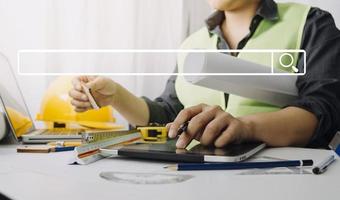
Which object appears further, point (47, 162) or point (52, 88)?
point (52, 88)

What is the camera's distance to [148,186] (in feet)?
0.88

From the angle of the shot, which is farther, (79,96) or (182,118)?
(79,96)

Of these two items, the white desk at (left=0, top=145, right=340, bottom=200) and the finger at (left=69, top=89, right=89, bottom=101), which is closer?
the white desk at (left=0, top=145, right=340, bottom=200)

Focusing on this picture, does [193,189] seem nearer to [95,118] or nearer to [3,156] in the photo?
[3,156]

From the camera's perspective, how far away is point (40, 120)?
862 mm

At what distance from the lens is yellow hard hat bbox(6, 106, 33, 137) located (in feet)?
1.89

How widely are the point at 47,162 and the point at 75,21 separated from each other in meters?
0.66

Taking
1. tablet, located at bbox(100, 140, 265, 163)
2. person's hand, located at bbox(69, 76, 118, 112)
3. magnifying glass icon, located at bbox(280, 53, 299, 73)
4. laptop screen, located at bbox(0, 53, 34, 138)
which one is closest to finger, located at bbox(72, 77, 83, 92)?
person's hand, located at bbox(69, 76, 118, 112)

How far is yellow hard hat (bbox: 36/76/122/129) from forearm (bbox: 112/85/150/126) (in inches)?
3.4

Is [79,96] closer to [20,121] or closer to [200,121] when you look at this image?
[20,121]

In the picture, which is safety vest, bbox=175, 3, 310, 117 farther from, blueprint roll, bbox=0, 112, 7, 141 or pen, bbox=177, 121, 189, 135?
blueprint roll, bbox=0, 112, 7, 141

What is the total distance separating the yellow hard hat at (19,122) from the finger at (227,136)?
305 millimetres

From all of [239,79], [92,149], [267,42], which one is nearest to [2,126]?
[92,149]

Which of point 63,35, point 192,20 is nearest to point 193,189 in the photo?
point 63,35
